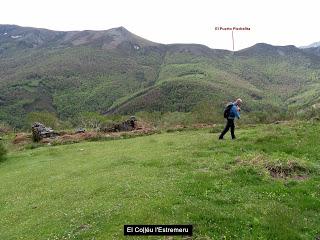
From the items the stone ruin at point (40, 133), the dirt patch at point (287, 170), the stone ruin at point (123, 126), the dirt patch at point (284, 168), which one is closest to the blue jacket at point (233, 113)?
the dirt patch at point (284, 168)

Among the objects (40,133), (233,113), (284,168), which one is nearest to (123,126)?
(40,133)

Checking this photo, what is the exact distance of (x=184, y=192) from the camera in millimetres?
20828

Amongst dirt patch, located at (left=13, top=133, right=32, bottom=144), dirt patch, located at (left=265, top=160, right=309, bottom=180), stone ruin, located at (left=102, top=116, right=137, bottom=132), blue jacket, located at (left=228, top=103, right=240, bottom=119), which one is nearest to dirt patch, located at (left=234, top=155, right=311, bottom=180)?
dirt patch, located at (left=265, top=160, right=309, bottom=180)

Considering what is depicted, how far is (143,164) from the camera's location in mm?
30062

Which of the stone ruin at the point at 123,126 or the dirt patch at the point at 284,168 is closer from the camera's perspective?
the dirt patch at the point at 284,168

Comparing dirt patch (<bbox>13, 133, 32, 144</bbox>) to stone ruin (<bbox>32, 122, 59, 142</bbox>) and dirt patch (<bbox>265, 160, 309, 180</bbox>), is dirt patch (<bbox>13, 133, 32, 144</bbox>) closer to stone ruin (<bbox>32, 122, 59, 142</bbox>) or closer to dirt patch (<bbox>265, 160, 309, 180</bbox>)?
stone ruin (<bbox>32, 122, 59, 142</bbox>)

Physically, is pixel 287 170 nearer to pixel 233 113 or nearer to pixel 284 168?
pixel 284 168

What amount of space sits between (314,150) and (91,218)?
704 inches

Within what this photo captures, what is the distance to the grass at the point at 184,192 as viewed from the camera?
17.5 metres

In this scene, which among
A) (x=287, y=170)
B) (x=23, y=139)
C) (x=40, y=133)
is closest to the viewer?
(x=287, y=170)

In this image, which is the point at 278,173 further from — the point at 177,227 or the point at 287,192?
the point at 177,227

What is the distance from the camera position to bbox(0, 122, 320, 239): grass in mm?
17453

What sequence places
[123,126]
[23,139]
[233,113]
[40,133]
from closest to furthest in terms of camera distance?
1. [233,113]
2. [40,133]
3. [123,126]
4. [23,139]

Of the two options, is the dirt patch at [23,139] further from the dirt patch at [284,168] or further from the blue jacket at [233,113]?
the dirt patch at [284,168]
